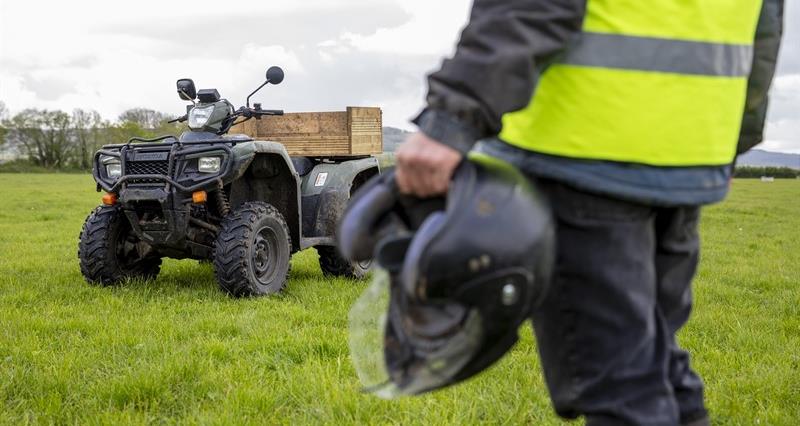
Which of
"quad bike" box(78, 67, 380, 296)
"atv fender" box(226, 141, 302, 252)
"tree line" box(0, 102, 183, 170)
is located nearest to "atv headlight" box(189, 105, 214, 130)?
"quad bike" box(78, 67, 380, 296)

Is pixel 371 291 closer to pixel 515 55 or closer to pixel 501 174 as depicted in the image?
pixel 501 174

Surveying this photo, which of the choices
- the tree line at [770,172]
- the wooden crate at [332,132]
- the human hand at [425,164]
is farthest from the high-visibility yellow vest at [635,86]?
the tree line at [770,172]

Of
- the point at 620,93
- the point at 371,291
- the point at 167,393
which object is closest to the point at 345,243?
the point at 371,291

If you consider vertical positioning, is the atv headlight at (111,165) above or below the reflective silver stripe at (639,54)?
below

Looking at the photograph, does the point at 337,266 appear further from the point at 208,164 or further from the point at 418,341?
the point at 418,341

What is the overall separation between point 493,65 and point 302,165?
4841 mm

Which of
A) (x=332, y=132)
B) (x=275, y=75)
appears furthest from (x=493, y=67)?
(x=332, y=132)

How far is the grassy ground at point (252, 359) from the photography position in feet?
9.28

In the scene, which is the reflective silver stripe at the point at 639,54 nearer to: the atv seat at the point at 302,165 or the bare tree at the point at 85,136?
the atv seat at the point at 302,165

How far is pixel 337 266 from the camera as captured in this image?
6.09 metres

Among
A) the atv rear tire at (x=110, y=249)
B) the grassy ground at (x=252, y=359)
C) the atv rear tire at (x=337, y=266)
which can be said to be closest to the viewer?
the grassy ground at (x=252, y=359)

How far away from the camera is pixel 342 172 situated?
232 inches

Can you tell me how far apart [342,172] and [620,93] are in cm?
457

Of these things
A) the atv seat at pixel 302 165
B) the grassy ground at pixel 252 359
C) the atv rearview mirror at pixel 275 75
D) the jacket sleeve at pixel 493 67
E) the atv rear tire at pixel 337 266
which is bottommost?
the atv rear tire at pixel 337 266
